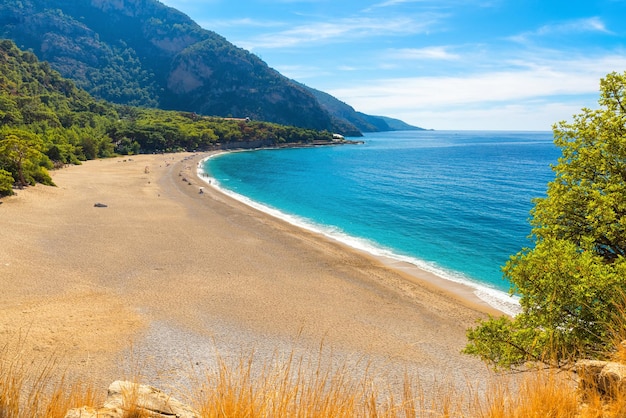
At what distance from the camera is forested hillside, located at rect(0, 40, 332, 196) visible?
139ft

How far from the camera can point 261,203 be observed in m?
51.5

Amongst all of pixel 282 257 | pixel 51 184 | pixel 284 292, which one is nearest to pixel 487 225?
pixel 282 257

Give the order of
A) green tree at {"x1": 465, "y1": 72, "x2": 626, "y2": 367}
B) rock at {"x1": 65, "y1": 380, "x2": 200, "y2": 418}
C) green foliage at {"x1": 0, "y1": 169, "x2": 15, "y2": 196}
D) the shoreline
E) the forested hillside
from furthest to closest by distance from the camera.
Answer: the forested hillside
green foliage at {"x1": 0, "y1": 169, "x2": 15, "y2": 196}
the shoreline
green tree at {"x1": 465, "y1": 72, "x2": 626, "y2": 367}
rock at {"x1": 65, "y1": 380, "x2": 200, "y2": 418}

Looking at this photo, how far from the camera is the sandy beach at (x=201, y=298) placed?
14273 millimetres

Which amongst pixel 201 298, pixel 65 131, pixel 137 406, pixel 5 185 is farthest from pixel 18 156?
pixel 65 131

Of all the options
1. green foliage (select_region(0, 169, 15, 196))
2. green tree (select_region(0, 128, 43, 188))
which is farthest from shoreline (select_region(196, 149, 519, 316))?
green tree (select_region(0, 128, 43, 188))

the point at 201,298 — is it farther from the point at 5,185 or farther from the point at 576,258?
the point at 5,185

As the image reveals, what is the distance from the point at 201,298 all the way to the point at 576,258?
1644 centimetres

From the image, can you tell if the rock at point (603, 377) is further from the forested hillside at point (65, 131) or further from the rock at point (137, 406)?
the forested hillside at point (65, 131)

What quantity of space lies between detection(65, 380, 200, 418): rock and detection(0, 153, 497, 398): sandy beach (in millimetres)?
2276

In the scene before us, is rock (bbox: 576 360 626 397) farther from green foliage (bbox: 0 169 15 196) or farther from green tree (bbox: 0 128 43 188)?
green tree (bbox: 0 128 43 188)

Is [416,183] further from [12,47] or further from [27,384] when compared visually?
[12,47]

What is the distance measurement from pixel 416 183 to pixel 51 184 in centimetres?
5704

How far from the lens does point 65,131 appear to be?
79.9 m
